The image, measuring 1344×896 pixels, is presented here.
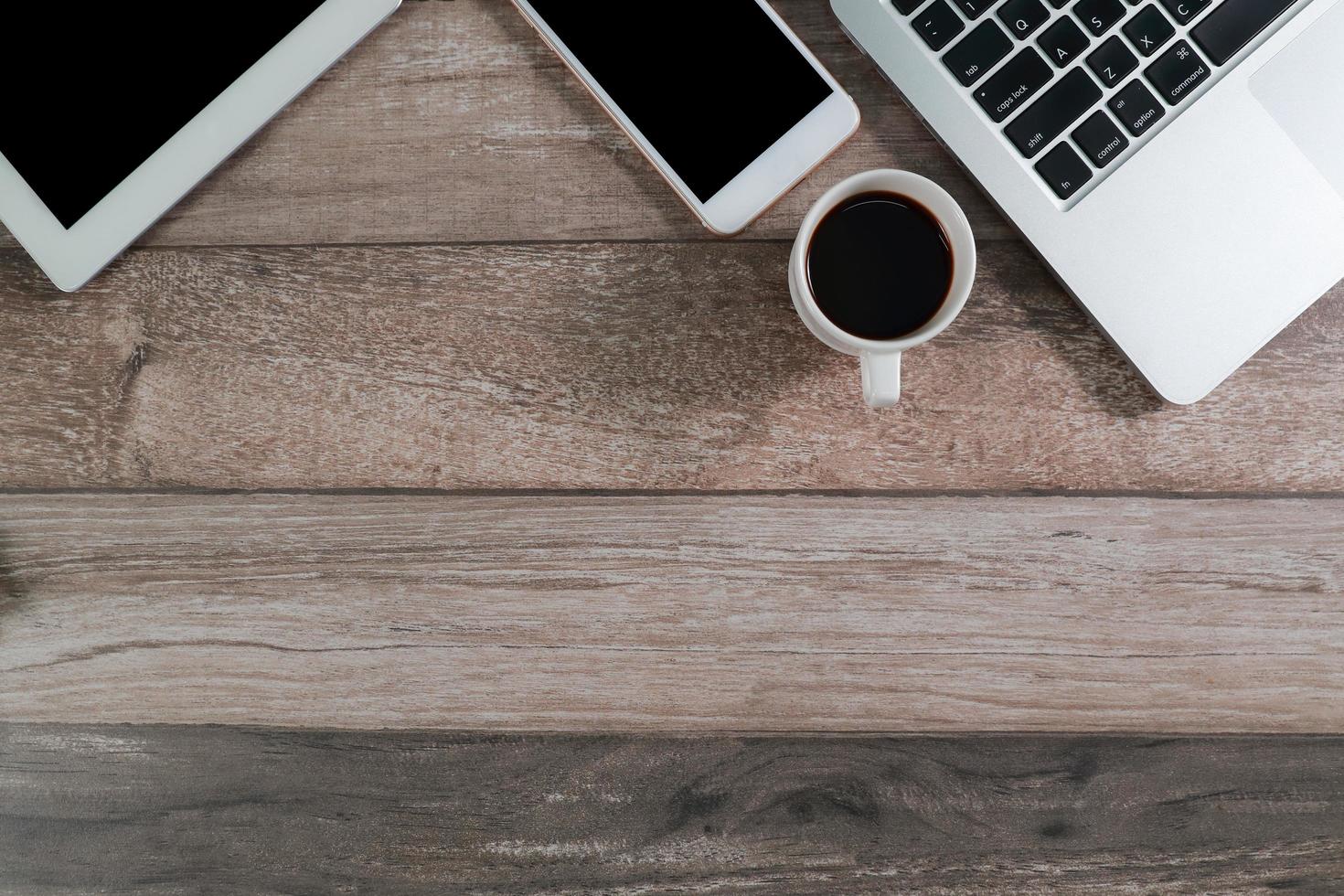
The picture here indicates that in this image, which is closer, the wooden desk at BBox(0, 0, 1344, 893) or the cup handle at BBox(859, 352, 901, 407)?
the cup handle at BBox(859, 352, 901, 407)

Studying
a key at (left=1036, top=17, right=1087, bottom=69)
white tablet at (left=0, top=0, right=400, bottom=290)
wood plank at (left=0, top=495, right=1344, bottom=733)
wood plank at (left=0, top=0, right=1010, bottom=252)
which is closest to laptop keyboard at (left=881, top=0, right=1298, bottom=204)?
a key at (left=1036, top=17, right=1087, bottom=69)

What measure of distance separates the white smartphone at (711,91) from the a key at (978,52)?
0.07 m

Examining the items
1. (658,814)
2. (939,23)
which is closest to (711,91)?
(939,23)

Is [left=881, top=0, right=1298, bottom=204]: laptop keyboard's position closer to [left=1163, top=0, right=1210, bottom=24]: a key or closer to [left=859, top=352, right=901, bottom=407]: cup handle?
[left=1163, top=0, right=1210, bottom=24]: a key

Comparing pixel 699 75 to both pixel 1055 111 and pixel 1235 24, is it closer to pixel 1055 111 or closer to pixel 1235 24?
pixel 1055 111

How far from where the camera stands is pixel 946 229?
1.67 ft

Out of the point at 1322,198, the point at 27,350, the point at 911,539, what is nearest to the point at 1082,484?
the point at 911,539

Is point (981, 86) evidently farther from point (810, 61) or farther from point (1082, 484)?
point (1082, 484)

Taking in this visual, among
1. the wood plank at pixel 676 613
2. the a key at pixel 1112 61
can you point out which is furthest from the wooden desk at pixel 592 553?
the a key at pixel 1112 61

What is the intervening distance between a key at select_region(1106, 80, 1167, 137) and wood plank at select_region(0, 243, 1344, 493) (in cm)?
11

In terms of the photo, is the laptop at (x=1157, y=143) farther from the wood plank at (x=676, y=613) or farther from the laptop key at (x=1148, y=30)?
the wood plank at (x=676, y=613)

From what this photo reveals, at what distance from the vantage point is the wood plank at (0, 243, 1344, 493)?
58 centimetres

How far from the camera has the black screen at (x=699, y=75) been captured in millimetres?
549

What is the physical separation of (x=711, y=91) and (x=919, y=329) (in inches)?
9.0
